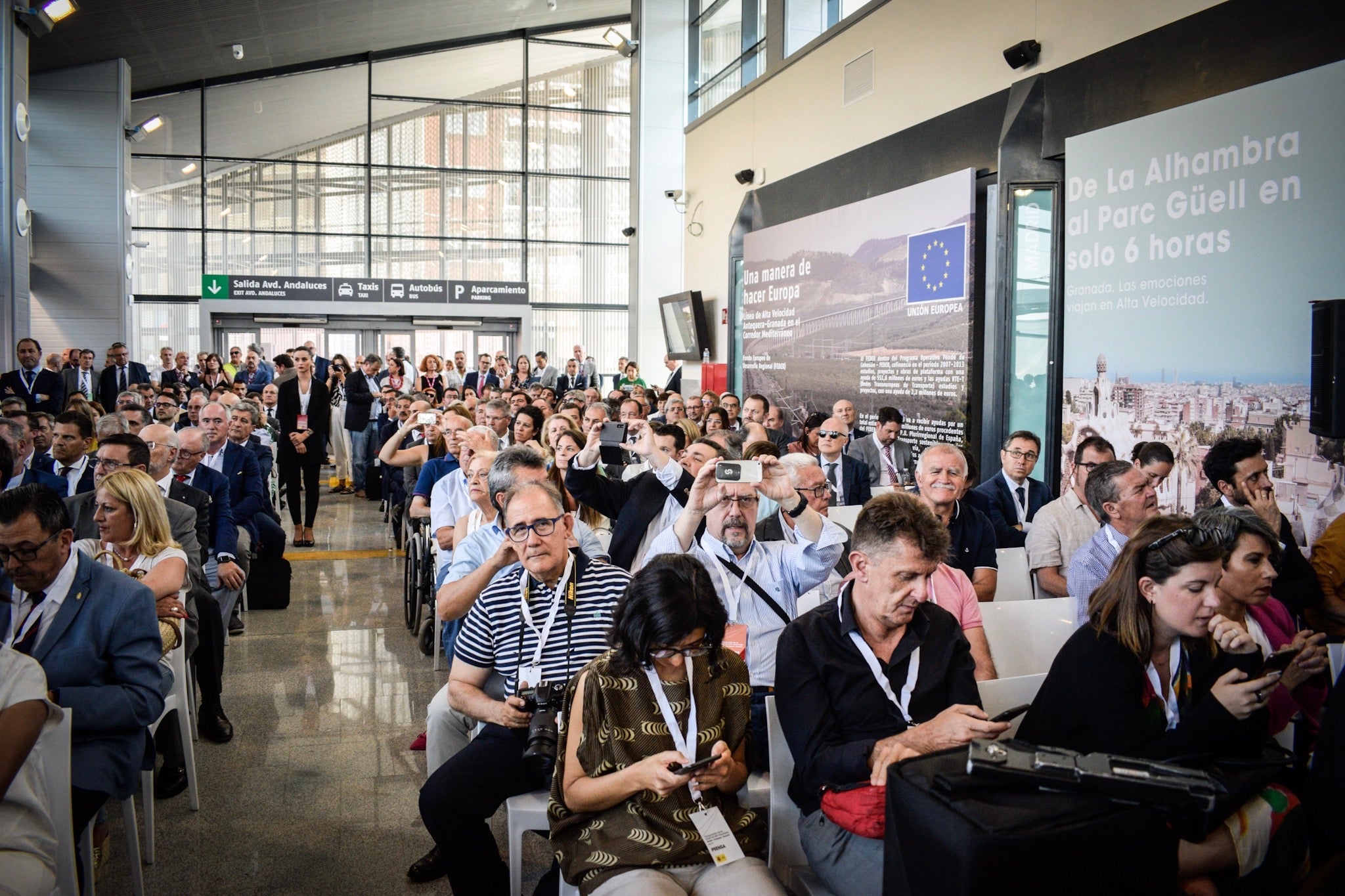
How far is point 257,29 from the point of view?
61.1ft

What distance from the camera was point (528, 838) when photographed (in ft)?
11.8

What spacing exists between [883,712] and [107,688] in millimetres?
2221

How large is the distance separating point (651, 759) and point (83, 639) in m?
1.78

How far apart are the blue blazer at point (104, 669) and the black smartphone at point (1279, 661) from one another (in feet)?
10.6

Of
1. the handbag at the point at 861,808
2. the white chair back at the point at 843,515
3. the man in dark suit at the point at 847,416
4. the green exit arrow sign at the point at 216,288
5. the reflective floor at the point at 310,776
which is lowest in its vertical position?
the reflective floor at the point at 310,776

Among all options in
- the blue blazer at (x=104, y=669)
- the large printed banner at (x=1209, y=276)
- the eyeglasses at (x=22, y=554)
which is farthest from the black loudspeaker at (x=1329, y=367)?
the eyeglasses at (x=22, y=554)

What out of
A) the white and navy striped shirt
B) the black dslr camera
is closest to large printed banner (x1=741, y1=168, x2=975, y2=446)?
the white and navy striped shirt

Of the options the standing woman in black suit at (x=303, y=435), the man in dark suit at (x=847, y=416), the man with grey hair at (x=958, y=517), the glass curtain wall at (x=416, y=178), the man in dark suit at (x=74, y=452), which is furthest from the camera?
the glass curtain wall at (x=416, y=178)

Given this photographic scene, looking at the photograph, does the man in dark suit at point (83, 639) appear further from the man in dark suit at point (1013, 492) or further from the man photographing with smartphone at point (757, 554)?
the man in dark suit at point (1013, 492)

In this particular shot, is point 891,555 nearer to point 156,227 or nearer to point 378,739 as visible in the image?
point 378,739

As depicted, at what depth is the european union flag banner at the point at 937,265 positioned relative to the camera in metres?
8.14

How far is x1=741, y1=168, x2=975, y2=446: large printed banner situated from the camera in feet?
27.0

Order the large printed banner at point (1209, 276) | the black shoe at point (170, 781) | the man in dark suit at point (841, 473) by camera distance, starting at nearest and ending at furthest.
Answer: the black shoe at point (170, 781) → the large printed banner at point (1209, 276) → the man in dark suit at point (841, 473)

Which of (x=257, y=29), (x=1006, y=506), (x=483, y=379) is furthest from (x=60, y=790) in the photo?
(x=257, y=29)
